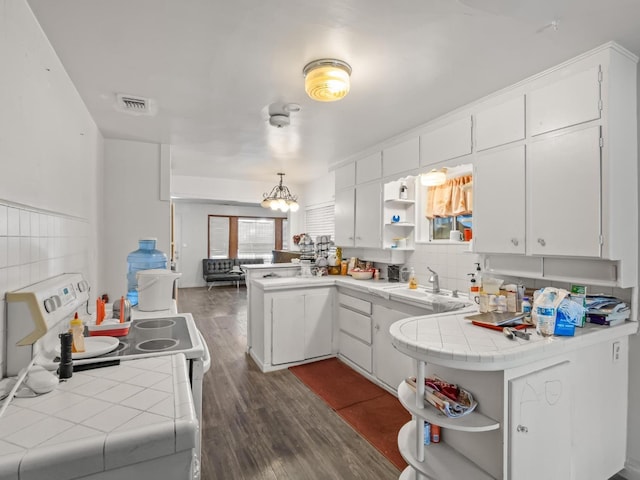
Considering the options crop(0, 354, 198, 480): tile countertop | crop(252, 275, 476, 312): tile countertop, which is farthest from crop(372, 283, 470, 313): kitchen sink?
crop(0, 354, 198, 480): tile countertop

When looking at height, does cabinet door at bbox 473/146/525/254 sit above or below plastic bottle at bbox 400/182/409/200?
below

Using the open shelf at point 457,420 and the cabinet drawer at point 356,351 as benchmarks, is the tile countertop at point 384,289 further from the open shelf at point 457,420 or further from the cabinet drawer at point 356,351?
the open shelf at point 457,420

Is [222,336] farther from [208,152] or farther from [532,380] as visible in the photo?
[532,380]

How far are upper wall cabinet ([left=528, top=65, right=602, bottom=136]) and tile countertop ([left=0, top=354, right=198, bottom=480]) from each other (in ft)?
7.74

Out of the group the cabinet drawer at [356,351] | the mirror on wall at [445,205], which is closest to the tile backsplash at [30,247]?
the cabinet drawer at [356,351]

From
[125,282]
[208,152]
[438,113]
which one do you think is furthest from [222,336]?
[438,113]

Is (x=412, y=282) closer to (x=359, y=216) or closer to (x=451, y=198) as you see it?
(x=451, y=198)

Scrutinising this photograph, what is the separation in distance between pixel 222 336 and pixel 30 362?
3589 mm

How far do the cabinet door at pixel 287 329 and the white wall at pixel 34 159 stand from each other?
1.75 metres

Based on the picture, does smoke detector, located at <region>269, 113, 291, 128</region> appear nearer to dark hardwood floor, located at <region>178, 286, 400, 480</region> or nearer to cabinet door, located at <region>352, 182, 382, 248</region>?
cabinet door, located at <region>352, 182, 382, 248</region>

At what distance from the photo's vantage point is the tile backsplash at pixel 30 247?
1.18 m

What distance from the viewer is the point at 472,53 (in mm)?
1848

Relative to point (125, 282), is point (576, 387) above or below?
below

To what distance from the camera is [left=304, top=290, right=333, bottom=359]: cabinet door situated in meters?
3.57
